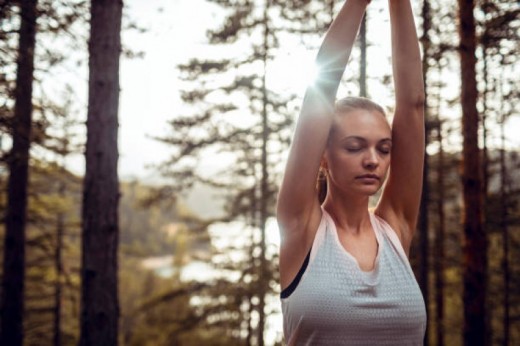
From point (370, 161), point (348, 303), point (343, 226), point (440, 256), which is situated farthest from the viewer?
point (440, 256)

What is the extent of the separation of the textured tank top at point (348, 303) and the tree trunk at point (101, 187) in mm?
3530

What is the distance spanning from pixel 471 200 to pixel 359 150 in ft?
19.9

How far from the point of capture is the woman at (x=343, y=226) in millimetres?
1418

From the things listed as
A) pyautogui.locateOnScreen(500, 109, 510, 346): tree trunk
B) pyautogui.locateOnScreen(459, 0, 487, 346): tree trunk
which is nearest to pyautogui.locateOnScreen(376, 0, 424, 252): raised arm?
pyautogui.locateOnScreen(459, 0, 487, 346): tree trunk

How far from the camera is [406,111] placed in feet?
5.61

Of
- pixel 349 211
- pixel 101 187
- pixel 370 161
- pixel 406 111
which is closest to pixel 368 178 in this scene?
pixel 370 161

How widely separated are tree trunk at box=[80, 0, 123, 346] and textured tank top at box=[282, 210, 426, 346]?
3530 mm

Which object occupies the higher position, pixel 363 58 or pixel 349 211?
pixel 363 58

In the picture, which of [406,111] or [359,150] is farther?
[406,111]

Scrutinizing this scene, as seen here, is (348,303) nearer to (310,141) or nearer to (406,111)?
(310,141)

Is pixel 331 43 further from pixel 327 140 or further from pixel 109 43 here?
pixel 109 43

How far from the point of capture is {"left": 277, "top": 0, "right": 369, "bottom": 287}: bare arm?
4.83 feet

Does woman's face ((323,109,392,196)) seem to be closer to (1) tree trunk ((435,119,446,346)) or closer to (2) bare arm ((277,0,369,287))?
(2) bare arm ((277,0,369,287))

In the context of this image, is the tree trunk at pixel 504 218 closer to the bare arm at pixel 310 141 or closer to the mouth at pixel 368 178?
the mouth at pixel 368 178
